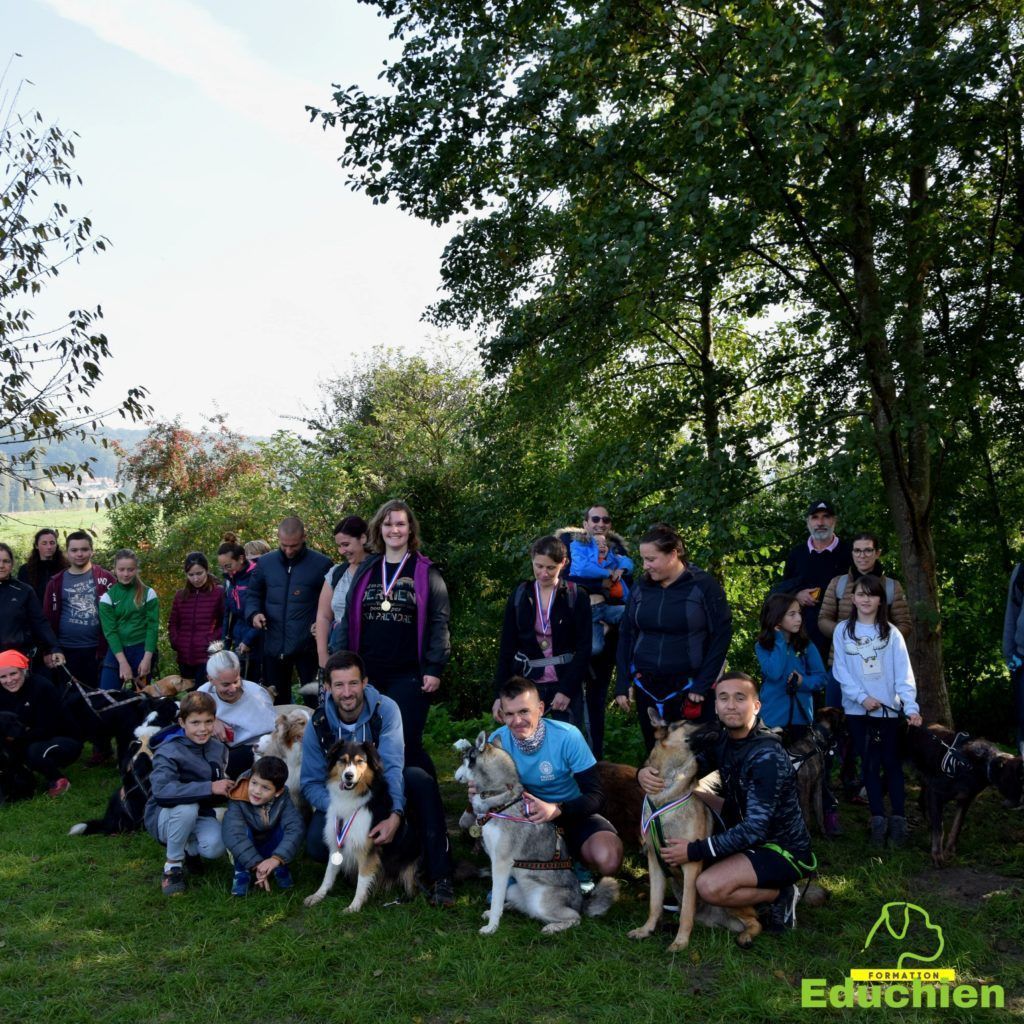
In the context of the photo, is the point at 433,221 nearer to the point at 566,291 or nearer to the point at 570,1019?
the point at 566,291

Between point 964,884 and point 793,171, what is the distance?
4605 millimetres

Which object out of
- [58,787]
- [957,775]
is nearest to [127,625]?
[58,787]

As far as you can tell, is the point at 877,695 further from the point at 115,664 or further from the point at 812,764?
the point at 115,664

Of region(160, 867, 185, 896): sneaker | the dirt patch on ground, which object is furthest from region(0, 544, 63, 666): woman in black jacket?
the dirt patch on ground

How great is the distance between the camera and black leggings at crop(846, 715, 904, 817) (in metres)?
5.41

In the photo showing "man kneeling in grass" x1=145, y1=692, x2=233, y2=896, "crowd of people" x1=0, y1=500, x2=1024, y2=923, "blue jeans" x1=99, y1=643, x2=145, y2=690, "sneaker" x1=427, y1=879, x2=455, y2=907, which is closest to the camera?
"crowd of people" x1=0, y1=500, x2=1024, y2=923

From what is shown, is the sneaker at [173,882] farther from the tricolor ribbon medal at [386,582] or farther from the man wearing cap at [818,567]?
the man wearing cap at [818,567]

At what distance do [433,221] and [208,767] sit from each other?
227 inches

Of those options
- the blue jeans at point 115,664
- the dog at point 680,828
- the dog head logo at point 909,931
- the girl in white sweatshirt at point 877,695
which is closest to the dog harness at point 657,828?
the dog at point 680,828

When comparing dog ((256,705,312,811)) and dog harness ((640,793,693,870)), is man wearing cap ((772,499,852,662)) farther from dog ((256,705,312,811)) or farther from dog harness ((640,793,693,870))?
dog ((256,705,312,811))

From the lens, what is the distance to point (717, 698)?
438cm

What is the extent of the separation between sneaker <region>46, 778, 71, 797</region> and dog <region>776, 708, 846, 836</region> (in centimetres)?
539

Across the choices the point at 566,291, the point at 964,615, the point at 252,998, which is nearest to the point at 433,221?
the point at 566,291

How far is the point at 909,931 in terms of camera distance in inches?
167
